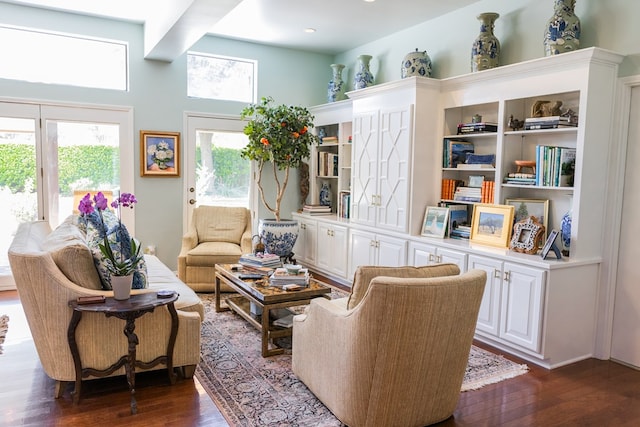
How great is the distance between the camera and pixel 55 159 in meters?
5.03

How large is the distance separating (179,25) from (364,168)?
2.26 meters

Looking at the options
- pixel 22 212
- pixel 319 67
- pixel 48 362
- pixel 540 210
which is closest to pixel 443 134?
pixel 540 210

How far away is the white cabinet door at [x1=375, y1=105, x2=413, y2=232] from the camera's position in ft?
14.5

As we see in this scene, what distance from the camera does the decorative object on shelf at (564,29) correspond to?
133 inches

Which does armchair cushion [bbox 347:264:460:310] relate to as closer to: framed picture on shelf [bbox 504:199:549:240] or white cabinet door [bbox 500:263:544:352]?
white cabinet door [bbox 500:263:544:352]

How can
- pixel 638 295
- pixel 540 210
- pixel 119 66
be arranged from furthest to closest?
pixel 119 66 → pixel 540 210 → pixel 638 295

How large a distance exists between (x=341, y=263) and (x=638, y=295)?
2.90 metres

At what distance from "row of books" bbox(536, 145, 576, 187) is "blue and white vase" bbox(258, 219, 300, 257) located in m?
2.79

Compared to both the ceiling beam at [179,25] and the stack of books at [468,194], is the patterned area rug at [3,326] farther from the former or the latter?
the stack of books at [468,194]

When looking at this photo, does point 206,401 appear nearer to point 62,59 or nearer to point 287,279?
point 287,279

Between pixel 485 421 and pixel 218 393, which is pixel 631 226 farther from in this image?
pixel 218 393

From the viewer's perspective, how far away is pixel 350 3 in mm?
4434

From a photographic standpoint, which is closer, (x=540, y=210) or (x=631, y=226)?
(x=631, y=226)

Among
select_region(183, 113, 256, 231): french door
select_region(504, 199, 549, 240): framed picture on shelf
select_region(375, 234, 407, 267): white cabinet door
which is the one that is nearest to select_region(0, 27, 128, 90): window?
select_region(183, 113, 256, 231): french door
